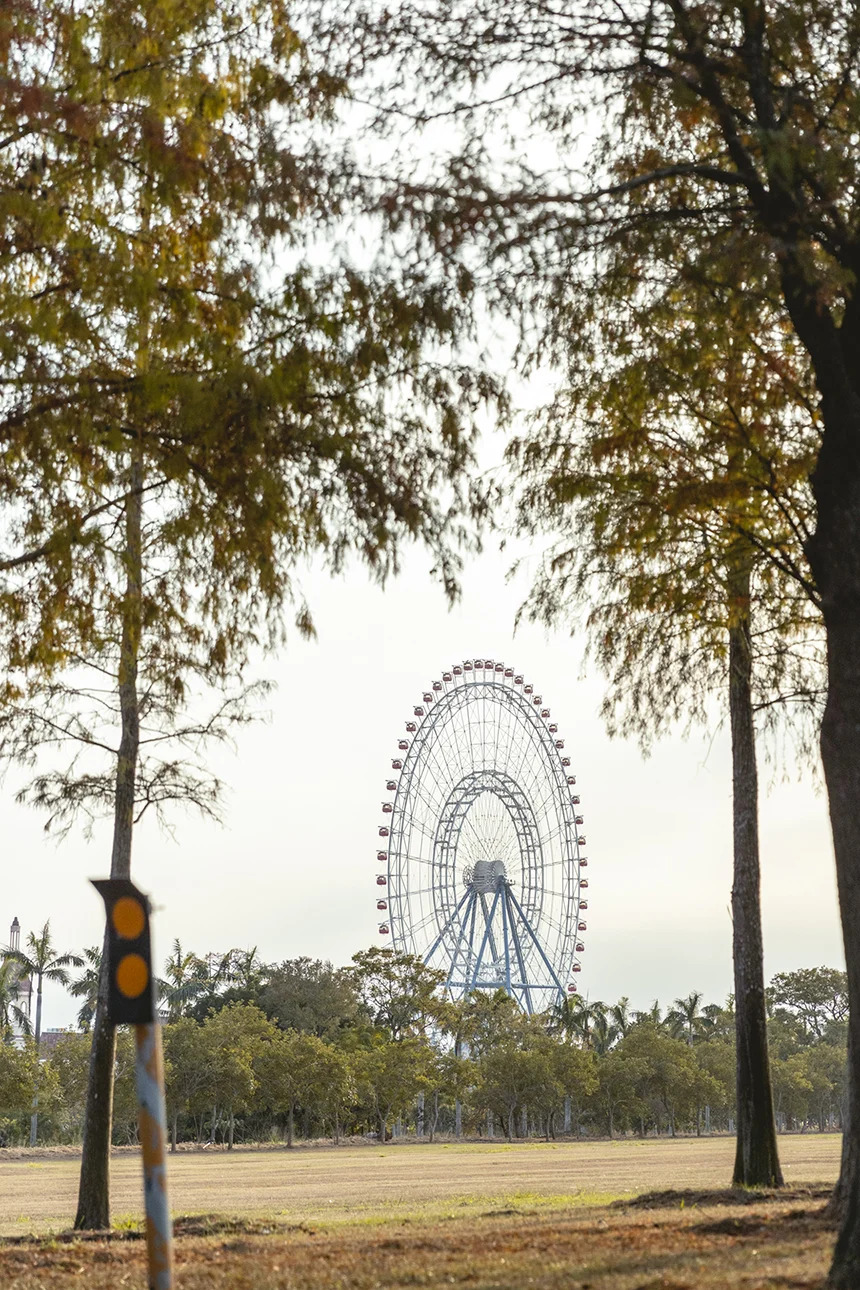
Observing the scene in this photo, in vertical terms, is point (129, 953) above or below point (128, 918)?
below

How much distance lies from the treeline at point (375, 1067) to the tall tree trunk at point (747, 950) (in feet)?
143

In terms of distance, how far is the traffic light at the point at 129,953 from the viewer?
5.52 meters

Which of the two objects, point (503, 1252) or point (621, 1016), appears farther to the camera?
point (621, 1016)

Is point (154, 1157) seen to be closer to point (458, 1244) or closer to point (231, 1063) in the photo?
point (458, 1244)

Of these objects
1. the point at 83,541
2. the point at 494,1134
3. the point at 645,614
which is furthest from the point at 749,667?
the point at 494,1134

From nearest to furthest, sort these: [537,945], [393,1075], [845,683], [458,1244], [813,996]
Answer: [845,683] < [458,1244] < [537,945] < [393,1075] < [813,996]

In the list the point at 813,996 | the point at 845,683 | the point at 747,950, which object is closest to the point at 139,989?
the point at 845,683

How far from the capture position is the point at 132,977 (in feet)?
18.2

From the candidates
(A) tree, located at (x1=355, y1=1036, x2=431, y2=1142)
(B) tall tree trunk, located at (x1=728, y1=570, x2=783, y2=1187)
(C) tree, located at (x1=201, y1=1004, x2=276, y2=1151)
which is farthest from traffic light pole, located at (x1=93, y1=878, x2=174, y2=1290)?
(A) tree, located at (x1=355, y1=1036, x2=431, y2=1142)

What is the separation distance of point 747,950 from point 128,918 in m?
12.2

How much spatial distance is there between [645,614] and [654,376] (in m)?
5.11

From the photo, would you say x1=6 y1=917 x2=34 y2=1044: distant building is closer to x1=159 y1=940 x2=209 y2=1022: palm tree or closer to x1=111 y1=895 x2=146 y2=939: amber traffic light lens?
x1=159 y1=940 x2=209 y2=1022: palm tree

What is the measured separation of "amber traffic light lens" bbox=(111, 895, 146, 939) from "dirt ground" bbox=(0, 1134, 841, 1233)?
438 inches

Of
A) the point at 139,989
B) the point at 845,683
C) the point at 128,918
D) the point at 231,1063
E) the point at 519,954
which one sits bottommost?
the point at 139,989
